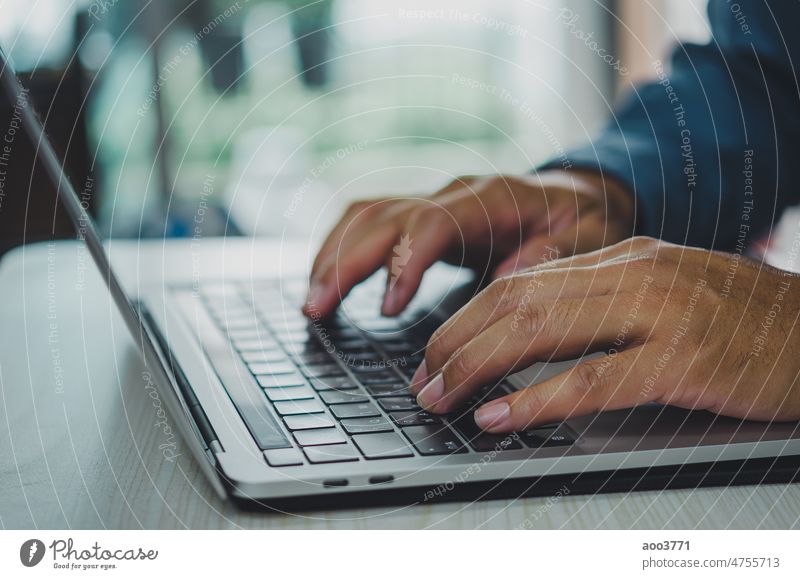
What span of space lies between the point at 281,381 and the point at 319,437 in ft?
0.24

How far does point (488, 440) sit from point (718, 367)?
0.30ft

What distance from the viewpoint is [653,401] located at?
0.29 meters

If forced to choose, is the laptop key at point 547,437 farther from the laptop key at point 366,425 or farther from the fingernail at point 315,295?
the fingernail at point 315,295

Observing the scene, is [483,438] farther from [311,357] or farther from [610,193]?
[610,193]

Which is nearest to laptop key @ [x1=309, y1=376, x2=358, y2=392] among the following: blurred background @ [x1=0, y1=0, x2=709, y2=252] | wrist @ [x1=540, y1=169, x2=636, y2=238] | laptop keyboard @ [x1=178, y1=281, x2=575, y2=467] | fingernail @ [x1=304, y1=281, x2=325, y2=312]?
laptop keyboard @ [x1=178, y1=281, x2=575, y2=467]

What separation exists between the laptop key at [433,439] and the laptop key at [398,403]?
0.02 m

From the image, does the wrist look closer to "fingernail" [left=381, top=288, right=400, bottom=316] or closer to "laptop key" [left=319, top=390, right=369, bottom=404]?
"fingernail" [left=381, top=288, right=400, bottom=316]

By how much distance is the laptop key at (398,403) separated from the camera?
0.29m

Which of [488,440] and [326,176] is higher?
[488,440]

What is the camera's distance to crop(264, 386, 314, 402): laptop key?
12.1 inches

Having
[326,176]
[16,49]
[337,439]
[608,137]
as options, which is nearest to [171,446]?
[337,439]

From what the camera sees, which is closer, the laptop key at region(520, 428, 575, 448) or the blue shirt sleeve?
the laptop key at region(520, 428, 575, 448)

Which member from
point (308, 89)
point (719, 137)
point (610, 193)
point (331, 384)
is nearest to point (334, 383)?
point (331, 384)
